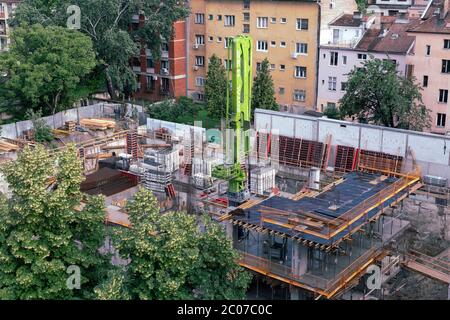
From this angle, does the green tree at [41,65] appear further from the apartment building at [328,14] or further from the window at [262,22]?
the apartment building at [328,14]

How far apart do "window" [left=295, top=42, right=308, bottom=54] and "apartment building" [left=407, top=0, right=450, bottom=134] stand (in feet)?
27.3

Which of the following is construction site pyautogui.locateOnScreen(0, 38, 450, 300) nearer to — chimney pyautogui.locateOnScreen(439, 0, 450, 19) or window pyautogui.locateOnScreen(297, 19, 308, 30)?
chimney pyautogui.locateOnScreen(439, 0, 450, 19)

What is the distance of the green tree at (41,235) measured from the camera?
16.5 meters

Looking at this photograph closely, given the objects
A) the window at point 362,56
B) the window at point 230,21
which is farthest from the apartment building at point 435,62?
the window at point 230,21

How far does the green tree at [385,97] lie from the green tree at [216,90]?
29.0 ft

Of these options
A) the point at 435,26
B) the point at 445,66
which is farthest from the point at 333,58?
the point at 445,66

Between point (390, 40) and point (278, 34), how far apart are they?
8.10 m

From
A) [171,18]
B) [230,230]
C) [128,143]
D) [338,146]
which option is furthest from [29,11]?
[230,230]

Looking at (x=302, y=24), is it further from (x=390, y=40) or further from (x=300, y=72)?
(x=390, y=40)

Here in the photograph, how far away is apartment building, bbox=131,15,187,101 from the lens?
48281mm

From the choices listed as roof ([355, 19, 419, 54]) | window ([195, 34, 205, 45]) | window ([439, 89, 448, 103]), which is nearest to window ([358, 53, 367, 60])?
roof ([355, 19, 419, 54])

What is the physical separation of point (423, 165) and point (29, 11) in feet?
94.3

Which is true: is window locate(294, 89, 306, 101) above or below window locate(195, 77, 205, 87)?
below
